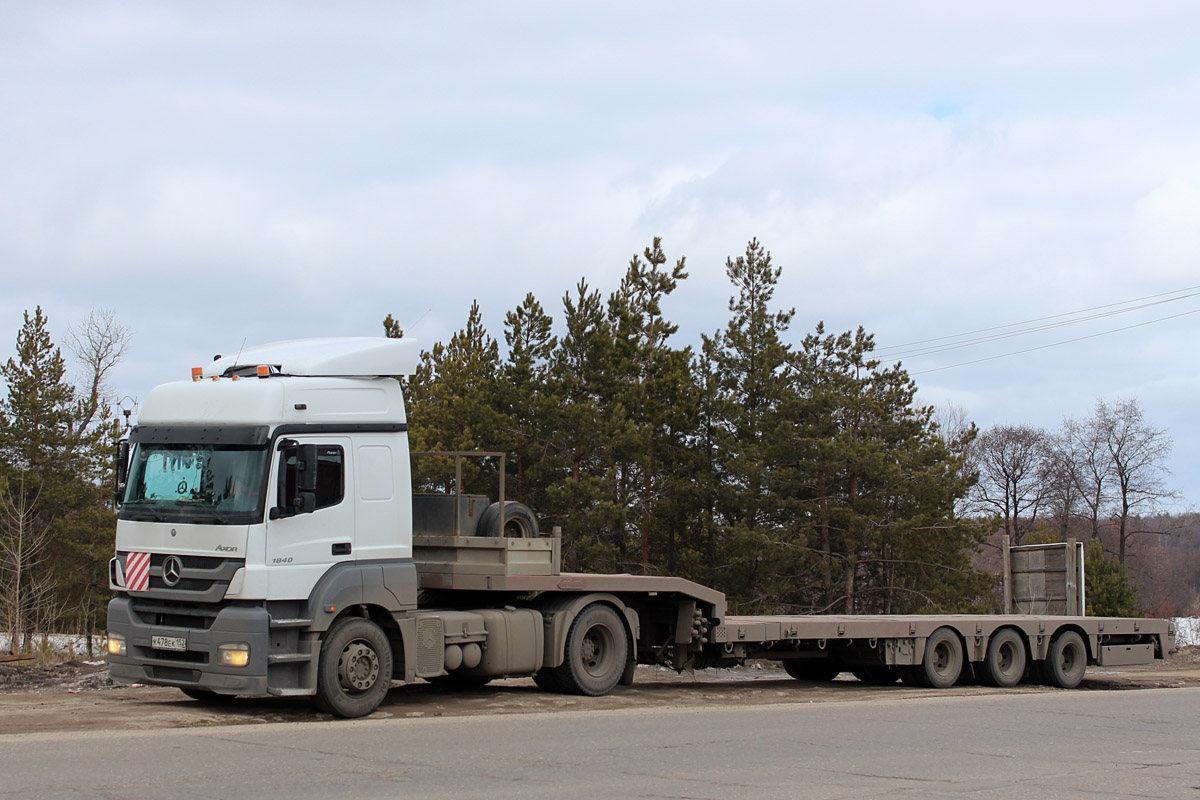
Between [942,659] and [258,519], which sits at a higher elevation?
[258,519]

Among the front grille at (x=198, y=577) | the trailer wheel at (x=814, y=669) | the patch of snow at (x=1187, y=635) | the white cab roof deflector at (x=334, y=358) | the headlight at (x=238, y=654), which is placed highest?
the white cab roof deflector at (x=334, y=358)

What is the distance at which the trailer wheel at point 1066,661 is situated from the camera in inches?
717

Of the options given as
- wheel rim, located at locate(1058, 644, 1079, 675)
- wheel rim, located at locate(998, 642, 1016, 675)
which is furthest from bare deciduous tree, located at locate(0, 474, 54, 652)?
wheel rim, located at locate(1058, 644, 1079, 675)

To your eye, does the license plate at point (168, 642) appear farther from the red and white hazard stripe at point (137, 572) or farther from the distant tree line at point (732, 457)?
the distant tree line at point (732, 457)

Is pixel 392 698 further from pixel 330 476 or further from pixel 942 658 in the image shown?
pixel 942 658

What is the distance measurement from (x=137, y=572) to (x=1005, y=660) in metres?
12.6

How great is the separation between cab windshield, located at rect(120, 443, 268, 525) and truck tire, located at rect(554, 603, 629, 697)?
444 cm

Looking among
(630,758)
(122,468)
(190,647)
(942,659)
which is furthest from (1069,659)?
(122,468)

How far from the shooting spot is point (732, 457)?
34500mm

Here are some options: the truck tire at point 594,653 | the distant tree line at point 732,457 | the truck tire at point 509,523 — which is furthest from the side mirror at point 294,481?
the distant tree line at point 732,457

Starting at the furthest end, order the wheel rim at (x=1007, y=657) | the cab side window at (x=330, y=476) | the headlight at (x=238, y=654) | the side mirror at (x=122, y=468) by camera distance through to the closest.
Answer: the wheel rim at (x=1007, y=657), the side mirror at (x=122, y=468), the cab side window at (x=330, y=476), the headlight at (x=238, y=654)

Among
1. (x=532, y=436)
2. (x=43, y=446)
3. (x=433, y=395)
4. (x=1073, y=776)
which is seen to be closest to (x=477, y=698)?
(x=1073, y=776)

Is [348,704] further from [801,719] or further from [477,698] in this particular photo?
[801,719]

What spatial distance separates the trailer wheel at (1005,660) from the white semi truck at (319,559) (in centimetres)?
634
